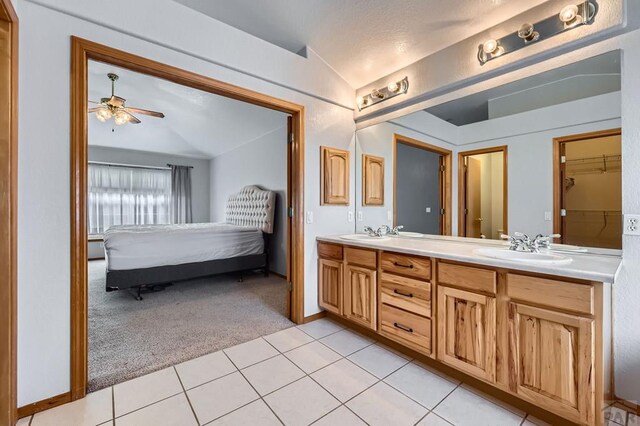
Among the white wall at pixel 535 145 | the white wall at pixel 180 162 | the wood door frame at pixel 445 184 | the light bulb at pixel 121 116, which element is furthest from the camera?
the white wall at pixel 180 162

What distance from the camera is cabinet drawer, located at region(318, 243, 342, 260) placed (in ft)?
8.34

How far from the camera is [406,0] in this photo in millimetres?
2068

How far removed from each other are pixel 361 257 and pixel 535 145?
1.48 metres

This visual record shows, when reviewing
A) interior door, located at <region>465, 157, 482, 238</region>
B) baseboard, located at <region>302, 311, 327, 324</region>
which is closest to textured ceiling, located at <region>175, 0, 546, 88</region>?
interior door, located at <region>465, 157, 482, 238</region>

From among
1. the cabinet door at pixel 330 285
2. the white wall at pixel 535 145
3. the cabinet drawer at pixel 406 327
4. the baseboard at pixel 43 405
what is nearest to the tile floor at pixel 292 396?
the baseboard at pixel 43 405

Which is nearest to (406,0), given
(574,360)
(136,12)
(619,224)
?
(136,12)

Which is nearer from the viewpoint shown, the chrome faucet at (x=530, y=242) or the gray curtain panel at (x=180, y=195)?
the chrome faucet at (x=530, y=242)

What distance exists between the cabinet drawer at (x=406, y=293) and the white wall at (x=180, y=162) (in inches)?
244

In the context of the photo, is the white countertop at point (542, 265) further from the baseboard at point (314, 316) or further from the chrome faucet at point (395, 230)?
the baseboard at point (314, 316)

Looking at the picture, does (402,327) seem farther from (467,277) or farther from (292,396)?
(292,396)

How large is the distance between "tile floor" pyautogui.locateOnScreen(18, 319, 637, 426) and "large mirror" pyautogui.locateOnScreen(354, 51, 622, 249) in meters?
1.11

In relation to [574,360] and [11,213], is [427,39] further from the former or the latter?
[11,213]

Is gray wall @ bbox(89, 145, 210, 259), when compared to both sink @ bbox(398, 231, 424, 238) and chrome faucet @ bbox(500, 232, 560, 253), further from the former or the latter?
chrome faucet @ bbox(500, 232, 560, 253)

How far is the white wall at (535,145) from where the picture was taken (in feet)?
5.51
